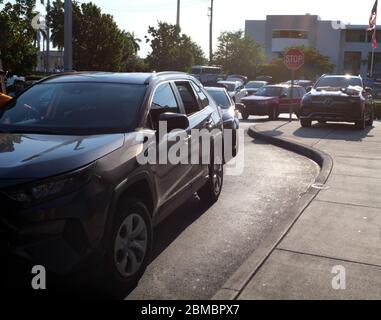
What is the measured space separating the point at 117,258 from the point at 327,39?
8934 centimetres

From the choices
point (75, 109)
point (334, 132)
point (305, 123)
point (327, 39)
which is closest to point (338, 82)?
point (305, 123)

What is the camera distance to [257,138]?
1391 cm

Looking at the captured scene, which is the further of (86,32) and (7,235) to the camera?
(86,32)

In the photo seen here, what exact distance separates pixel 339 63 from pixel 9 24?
7678 cm

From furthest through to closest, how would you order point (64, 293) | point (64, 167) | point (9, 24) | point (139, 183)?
point (9, 24) < point (139, 183) < point (64, 293) < point (64, 167)

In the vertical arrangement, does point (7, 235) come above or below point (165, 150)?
below

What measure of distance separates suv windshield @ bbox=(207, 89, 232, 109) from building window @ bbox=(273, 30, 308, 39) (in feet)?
263

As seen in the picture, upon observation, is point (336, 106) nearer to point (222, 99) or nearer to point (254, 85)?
point (222, 99)

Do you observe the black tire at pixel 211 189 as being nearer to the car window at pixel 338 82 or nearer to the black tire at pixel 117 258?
the black tire at pixel 117 258

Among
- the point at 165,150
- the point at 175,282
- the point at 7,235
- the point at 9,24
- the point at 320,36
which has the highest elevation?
the point at 320,36

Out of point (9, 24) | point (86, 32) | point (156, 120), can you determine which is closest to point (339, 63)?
point (86, 32)

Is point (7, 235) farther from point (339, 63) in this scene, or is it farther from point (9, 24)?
point (339, 63)

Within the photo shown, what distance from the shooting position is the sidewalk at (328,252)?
4004 millimetres

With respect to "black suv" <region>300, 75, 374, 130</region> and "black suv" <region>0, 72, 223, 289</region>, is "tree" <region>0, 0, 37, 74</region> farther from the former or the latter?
"black suv" <region>0, 72, 223, 289</region>
